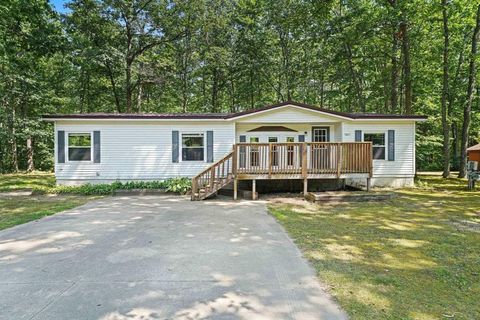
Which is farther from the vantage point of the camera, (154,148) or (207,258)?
(154,148)

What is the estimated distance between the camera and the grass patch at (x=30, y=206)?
6921mm

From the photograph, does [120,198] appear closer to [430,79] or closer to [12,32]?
[12,32]

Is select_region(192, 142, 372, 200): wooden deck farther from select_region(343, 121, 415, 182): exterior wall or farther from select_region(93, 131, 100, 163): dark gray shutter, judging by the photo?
select_region(93, 131, 100, 163): dark gray shutter

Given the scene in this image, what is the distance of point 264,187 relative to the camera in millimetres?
11750

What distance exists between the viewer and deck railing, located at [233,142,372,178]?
397 inches

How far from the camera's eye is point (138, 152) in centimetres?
1231

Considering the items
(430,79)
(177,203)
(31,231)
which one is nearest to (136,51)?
(177,203)

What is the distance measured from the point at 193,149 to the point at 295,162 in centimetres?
456

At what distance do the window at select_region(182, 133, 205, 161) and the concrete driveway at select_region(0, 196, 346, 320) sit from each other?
5.87 meters

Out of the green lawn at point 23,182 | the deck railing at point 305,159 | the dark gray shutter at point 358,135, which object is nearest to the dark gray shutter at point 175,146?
the deck railing at point 305,159

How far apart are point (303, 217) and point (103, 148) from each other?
29.7 ft

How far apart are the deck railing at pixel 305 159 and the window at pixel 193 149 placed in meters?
2.53

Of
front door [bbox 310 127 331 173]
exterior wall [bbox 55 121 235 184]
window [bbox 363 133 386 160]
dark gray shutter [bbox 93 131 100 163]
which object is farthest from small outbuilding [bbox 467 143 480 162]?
dark gray shutter [bbox 93 131 100 163]

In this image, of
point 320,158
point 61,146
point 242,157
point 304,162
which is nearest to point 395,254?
point 304,162
